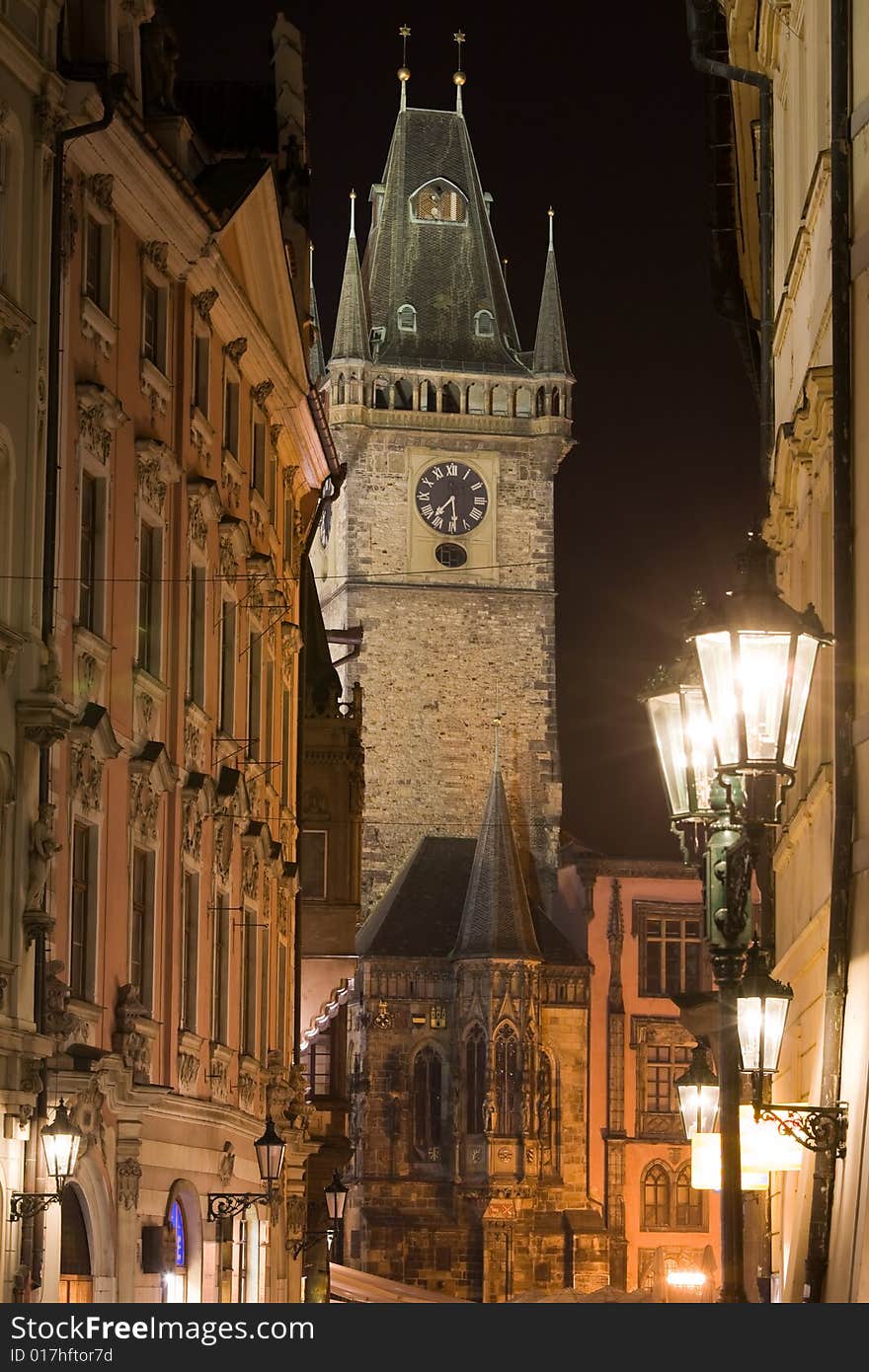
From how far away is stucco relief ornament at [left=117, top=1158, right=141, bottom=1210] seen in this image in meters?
21.4

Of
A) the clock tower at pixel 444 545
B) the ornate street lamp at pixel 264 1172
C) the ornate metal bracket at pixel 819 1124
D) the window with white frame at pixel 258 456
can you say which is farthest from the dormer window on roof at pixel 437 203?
the ornate metal bracket at pixel 819 1124

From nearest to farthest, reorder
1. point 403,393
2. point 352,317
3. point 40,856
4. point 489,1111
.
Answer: point 40,856 → point 489,1111 → point 403,393 → point 352,317

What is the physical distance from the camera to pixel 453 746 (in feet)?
260

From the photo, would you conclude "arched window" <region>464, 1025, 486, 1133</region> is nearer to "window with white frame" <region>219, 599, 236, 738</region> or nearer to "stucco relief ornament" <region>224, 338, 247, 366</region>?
"window with white frame" <region>219, 599, 236, 738</region>

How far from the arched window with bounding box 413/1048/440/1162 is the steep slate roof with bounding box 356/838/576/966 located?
9.68 feet

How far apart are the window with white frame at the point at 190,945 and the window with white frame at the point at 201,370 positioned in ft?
15.1

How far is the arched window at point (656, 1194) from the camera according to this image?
69.2m

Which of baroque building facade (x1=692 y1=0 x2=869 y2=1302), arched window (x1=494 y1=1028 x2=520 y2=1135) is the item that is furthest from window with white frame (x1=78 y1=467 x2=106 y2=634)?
arched window (x1=494 y1=1028 x2=520 y2=1135)

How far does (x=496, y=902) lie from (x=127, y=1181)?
5069 centimetres

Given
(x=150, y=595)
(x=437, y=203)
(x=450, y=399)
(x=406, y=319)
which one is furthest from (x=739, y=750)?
→ (x=437, y=203)

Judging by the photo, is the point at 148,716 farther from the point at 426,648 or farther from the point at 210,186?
the point at 426,648

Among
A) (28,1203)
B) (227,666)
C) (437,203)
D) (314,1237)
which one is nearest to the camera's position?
(28,1203)

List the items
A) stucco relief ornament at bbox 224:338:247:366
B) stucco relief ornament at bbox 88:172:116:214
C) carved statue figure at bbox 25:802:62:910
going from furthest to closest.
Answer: stucco relief ornament at bbox 224:338:247:366 → stucco relief ornament at bbox 88:172:116:214 → carved statue figure at bbox 25:802:62:910

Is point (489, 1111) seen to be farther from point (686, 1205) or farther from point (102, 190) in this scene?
point (102, 190)
